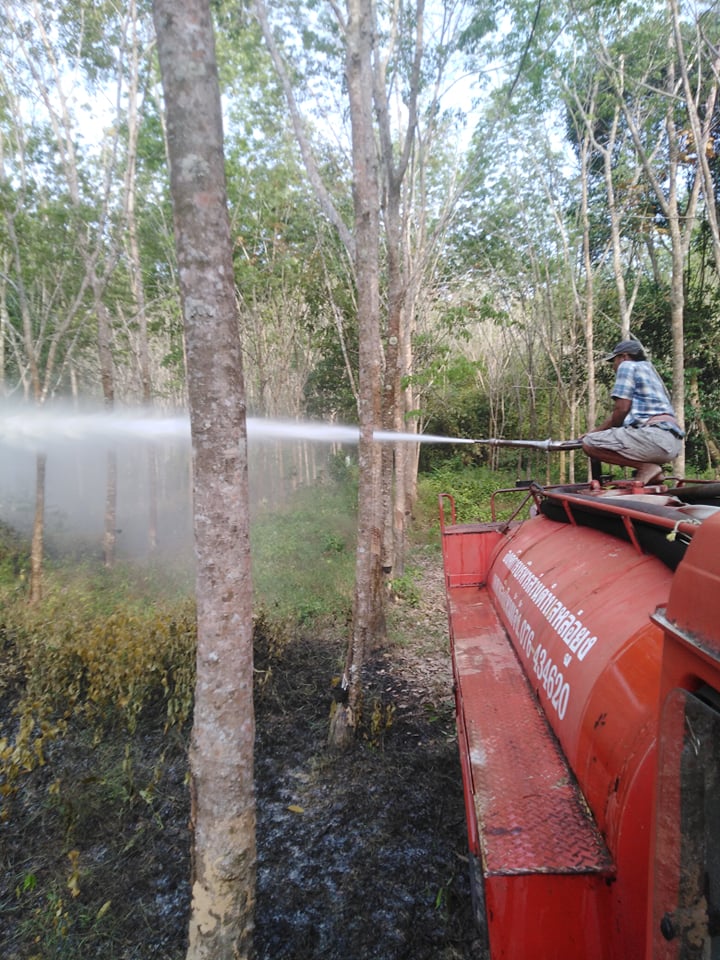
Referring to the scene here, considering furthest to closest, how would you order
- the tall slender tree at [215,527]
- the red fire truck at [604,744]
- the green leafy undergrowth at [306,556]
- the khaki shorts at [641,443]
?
the green leafy undergrowth at [306,556] → the khaki shorts at [641,443] → the tall slender tree at [215,527] → the red fire truck at [604,744]

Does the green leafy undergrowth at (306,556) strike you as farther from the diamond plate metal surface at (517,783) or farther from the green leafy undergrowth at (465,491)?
the diamond plate metal surface at (517,783)

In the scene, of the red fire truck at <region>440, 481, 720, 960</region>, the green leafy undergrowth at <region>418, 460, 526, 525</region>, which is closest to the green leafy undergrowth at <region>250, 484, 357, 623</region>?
the green leafy undergrowth at <region>418, 460, 526, 525</region>

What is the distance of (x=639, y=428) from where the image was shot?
4.23 metres

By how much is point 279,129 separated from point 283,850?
1338 centimetres

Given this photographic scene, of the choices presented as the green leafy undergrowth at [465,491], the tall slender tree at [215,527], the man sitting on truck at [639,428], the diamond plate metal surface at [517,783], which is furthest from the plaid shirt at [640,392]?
the green leafy undergrowth at [465,491]

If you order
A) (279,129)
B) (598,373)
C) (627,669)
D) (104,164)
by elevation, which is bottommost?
(627,669)

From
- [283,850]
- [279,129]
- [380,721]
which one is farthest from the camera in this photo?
[279,129]

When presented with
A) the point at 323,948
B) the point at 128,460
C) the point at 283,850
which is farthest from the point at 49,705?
the point at 128,460

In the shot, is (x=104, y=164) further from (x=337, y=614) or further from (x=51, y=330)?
(x=337, y=614)

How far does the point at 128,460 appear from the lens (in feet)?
124

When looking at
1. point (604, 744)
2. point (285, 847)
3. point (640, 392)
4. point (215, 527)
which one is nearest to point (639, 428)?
point (640, 392)

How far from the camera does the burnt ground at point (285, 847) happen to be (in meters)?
3.17

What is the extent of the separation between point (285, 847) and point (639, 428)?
4.12 metres

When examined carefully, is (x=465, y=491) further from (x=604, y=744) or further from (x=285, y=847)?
(x=604, y=744)
